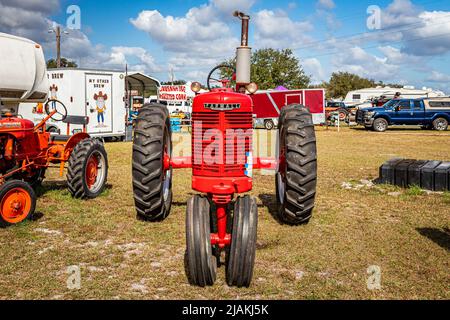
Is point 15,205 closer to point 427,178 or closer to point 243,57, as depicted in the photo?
point 243,57

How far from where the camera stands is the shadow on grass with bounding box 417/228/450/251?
4.66 m

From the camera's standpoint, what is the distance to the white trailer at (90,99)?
617 inches

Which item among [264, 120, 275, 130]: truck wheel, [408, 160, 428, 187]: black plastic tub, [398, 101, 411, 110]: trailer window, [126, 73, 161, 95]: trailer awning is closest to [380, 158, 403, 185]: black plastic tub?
[408, 160, 428, 187]: black plastic tub

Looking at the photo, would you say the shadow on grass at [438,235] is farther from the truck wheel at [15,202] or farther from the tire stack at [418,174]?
the truck wheel at [15,202]

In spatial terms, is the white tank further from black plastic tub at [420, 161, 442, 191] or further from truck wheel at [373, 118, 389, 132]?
truck wheel at [373, 118, 389, 132]

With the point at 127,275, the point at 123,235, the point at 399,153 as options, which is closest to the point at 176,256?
the point at 127,275

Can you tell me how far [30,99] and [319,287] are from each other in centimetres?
626

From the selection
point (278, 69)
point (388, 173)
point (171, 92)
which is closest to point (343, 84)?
point (278, 69)

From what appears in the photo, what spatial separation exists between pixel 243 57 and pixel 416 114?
22.5m

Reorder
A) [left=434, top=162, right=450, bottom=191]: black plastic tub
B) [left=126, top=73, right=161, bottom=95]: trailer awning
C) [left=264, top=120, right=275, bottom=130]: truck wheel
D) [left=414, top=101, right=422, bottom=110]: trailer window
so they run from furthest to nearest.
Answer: [left=264, top=120, right=275, bottom=130]: truck wheel < [left=414, top=101, right=422, bottom=110]: trailer window < [left=126, top=73, right=161, bottom=95]: trailer awning < [left=434, top=162, right=450, bottom=191]: black plastic tub

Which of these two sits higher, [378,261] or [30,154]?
[30,154]

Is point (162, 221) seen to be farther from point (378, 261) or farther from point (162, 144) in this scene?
point (378, 261)

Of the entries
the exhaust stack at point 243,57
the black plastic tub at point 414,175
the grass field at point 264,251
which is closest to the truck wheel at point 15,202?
the grass field at point 264,251
